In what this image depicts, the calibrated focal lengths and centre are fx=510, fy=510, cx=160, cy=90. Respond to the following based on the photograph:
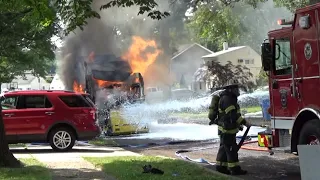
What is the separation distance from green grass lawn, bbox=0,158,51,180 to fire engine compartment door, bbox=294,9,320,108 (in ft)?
13.7

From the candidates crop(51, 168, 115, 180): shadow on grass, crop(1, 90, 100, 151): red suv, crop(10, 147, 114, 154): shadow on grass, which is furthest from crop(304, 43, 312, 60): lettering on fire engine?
crop(1, 90, 100, 151): red suv

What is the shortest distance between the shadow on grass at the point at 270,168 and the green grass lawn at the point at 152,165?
79cm

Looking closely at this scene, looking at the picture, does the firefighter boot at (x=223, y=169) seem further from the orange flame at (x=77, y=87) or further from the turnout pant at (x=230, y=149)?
the orange flame at (x=77, y=87)

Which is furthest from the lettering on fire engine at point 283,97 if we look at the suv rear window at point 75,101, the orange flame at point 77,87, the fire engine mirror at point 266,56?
the orange flame at point 77,87

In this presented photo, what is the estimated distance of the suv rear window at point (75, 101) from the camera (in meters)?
13.2

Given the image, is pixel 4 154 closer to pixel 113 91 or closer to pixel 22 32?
pixel 22 32

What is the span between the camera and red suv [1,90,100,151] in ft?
42.2

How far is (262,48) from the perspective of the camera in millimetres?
8461

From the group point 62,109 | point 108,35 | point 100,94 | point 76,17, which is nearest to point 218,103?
point 76,17

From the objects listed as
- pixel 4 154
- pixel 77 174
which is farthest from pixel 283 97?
pixel 4 154

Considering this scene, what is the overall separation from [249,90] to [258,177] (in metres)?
23.3

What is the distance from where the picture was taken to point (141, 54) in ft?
102

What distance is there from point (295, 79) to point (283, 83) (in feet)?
1.42

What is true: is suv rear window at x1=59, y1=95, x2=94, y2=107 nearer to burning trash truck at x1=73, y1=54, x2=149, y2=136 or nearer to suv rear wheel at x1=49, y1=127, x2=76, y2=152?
suv rear wheel at x1=49, y1=127, x2=76, y2=152
